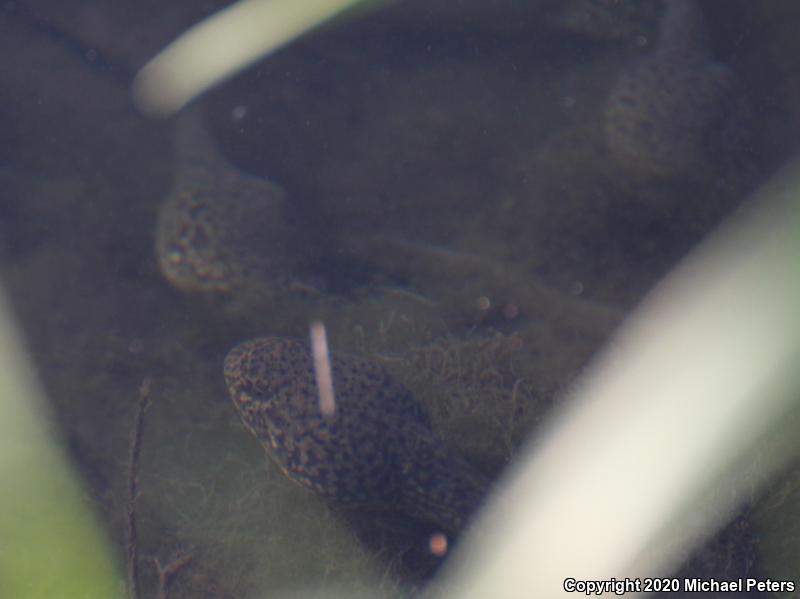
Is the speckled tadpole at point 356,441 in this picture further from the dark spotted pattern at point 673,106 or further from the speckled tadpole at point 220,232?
the dark spotted pattern at point 673,106

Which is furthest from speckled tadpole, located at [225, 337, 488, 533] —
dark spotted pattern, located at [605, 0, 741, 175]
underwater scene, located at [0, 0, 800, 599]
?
dark spotted pattern, located at [605, 0, 741, 175]

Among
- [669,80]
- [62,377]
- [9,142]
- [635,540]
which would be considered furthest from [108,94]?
[635,540]

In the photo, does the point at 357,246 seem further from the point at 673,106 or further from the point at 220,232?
the point at 673,106

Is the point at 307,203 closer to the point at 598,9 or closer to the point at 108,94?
the point at 108,94

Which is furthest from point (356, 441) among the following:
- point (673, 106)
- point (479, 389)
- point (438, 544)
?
point (673, 106)

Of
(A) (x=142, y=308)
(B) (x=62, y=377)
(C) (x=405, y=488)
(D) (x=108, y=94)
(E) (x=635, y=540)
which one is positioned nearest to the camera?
(E) (x=635, y=540)

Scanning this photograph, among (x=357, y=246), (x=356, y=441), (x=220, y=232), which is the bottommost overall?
(x=356, y=441)
